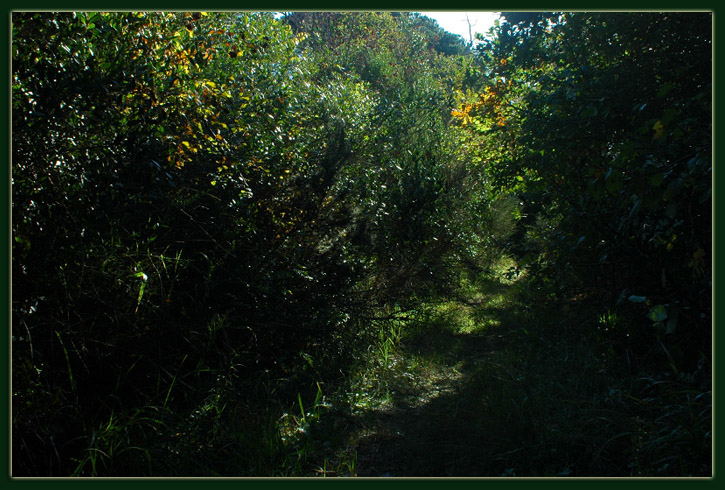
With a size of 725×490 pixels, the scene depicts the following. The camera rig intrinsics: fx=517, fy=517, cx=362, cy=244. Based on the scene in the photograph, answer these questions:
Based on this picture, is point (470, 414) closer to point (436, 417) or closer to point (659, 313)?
point (436, 417)

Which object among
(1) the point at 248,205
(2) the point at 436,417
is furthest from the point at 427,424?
(1) the point at 248,205

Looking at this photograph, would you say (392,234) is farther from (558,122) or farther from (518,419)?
(518,419)

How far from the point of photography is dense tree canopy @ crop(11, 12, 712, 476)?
131 inches

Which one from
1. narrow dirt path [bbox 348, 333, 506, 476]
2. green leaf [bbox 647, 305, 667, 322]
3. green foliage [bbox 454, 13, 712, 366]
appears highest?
green foliage [bbox 454, 13, 712, 366]

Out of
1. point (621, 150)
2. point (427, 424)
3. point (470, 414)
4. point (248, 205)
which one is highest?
point (621, 150)

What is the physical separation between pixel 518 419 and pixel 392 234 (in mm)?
3758

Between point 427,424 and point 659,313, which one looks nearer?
point 659,313

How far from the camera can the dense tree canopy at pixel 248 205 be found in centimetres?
333

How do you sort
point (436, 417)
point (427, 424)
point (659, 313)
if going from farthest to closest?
point (436, 417)
point (427, 424)
point (659, 313)

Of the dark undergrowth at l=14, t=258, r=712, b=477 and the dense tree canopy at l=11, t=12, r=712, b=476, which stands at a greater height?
the dense tree canopy at l=11, t=12, r=712, b=476

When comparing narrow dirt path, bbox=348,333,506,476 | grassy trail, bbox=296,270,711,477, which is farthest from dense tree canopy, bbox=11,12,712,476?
narrow dirt path, bbox=348,333,506,476

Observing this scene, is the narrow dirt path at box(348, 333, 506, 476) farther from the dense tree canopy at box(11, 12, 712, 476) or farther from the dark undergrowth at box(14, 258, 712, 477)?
the dense tree canopy at box(11, 12, 712, 476)

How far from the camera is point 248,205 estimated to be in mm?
4895

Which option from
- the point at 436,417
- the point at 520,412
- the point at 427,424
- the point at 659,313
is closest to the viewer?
the point at 659,313
